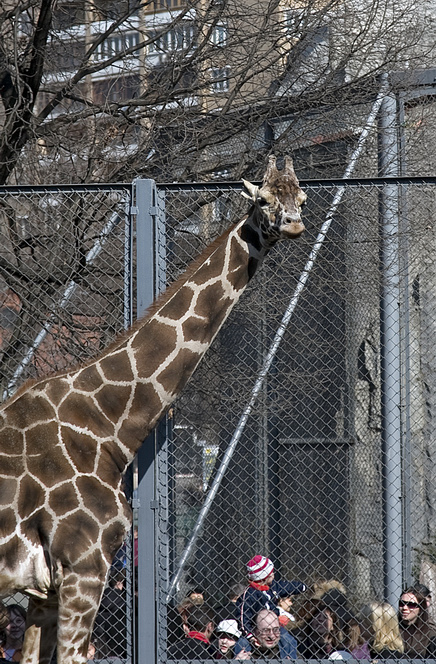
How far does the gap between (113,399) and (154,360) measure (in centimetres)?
30

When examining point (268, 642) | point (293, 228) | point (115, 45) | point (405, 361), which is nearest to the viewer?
point (293, 228)

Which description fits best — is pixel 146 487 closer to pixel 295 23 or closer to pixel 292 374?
pixel 292 374

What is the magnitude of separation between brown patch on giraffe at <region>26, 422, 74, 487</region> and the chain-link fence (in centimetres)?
170

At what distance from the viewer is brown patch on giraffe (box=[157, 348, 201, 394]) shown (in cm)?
448

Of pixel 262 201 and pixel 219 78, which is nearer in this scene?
pixel 262 201

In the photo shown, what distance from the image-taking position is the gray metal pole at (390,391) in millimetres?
6398

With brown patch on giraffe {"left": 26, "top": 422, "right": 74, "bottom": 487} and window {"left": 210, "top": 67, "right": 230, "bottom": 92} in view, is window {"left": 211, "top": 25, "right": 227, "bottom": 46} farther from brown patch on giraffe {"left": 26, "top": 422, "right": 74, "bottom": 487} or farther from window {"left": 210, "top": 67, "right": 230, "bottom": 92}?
brown patch on giraffe {"left": 26, "top": 422, "right": 74, "bottom": 487}

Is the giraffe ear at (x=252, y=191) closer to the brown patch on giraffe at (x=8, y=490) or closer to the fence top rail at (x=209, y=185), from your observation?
the fence top rail at (x=209, y=185)

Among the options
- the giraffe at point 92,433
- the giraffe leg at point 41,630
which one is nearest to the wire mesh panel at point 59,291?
the giraffe leg at point 41,630

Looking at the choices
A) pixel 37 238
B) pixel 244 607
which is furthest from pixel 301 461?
pixel 37 238

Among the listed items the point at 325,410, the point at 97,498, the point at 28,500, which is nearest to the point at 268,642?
the point at 97,498

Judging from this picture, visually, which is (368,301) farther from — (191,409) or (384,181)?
(384,181)

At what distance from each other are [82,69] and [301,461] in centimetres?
384

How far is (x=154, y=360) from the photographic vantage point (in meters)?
4.48
